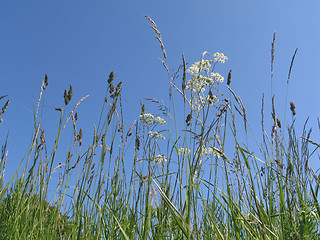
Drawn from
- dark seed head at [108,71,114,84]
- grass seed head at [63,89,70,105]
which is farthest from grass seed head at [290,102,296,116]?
grass seed head at [63,89,70,105]

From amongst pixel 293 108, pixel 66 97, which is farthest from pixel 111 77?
pixel 293 108

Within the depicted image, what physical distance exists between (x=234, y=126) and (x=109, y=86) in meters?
0.85

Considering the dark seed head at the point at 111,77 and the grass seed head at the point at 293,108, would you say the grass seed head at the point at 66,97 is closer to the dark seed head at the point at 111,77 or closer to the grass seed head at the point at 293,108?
the dark seed head at the point at 111,77

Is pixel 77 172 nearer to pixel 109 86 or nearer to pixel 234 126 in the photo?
pixel 109 86

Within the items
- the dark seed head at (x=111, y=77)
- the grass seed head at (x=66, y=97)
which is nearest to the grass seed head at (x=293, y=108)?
the dark seed head at (x=111, y=77)

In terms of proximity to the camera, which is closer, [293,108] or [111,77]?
[111,77]

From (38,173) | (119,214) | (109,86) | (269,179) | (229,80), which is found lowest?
(119,214)

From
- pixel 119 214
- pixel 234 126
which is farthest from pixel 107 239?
pixel 234 126

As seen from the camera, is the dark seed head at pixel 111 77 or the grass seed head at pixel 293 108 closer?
the dark seed head at pixel 111 77

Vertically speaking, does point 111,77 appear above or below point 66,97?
above

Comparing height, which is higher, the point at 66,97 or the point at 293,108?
the point at 293,108

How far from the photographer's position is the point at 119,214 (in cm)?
206

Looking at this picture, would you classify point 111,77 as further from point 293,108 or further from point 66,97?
point 293,108

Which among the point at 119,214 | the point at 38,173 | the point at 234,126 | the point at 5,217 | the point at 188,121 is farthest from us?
the point at 5,217
